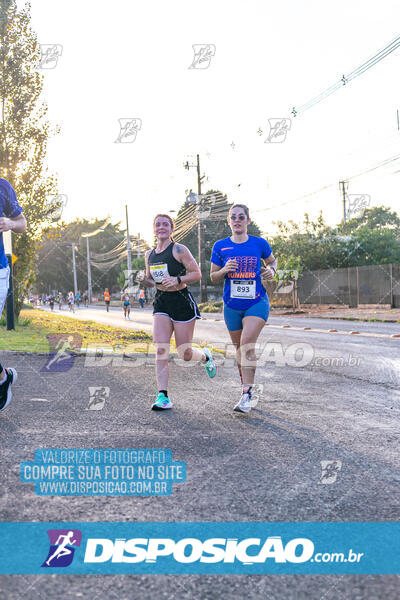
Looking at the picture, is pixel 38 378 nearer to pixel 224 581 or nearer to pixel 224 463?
pixel 224 463

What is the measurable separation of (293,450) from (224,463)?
2.02ft

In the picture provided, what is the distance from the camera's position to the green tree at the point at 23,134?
1683 cm

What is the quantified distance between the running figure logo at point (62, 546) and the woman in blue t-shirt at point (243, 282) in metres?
3.15

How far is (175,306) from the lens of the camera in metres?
5.80

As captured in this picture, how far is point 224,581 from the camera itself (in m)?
2.16

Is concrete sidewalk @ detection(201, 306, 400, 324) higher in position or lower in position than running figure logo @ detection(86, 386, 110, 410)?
lower

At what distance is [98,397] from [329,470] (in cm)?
314

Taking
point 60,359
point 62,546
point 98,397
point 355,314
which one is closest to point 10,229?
point 98,397

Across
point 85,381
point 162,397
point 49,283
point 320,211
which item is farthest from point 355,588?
point 49,283

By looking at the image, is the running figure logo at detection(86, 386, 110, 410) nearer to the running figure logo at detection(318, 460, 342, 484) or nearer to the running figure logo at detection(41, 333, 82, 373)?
the running figure logo at detection(41, 333, 82, 373)

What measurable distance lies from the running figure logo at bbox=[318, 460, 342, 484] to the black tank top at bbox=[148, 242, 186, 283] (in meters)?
2.70

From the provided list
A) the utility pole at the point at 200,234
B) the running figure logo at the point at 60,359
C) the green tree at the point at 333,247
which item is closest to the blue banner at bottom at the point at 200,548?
the running figure logo at the point at 60,359

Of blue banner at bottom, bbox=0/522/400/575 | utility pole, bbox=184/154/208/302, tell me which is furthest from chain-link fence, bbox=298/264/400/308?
blue banner at bottom, bbox=0/522/400/575

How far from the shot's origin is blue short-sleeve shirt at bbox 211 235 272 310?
5688 mm
